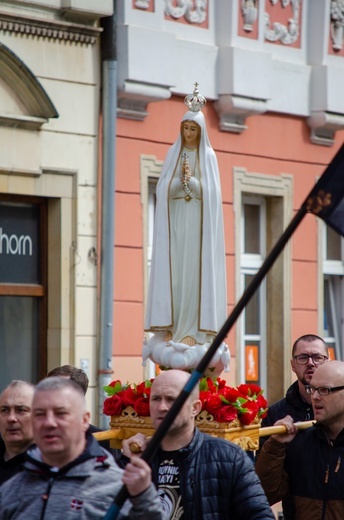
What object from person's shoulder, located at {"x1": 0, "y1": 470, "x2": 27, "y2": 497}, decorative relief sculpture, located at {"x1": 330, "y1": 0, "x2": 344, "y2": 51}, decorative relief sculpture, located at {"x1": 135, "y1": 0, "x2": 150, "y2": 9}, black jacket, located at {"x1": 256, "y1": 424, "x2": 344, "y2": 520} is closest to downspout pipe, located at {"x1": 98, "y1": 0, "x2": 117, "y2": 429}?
decorative relief sculpture, located at {"x1": 135, "y1": 0, "x2": 150, "y2": 9}

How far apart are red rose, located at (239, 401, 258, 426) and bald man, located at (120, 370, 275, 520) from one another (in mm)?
1581

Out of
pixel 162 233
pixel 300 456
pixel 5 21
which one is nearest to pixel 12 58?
pixel 5 21

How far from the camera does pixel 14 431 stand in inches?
278

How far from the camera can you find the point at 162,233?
31.9 feet

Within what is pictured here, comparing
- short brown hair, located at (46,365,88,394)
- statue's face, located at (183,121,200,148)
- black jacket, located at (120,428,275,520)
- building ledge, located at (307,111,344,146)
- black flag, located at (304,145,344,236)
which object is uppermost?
building ledge, located at (307,111,344,146)

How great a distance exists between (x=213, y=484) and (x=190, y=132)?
3.19 m

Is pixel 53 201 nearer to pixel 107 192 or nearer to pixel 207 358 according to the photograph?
pixel 107 192

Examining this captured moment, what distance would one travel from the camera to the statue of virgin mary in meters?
9.55

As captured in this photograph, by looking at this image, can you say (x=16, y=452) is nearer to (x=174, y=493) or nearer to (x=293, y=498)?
(x=174, y=493)

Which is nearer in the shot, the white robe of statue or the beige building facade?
the white robe of statue

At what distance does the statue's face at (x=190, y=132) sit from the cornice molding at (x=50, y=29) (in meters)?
4.38

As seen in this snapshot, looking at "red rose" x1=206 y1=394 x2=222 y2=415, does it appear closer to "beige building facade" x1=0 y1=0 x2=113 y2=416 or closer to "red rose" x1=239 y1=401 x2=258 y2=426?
"red rose" x1=239 y1=401 x2=258 y2=426

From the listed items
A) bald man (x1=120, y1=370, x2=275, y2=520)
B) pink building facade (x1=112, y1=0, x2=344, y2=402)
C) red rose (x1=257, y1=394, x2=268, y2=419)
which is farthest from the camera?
pink building facade (x1=112, y1=0, x2=344, y2=402)

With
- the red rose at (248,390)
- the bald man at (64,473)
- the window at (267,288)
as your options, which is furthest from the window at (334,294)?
the bald man at (64,473)
